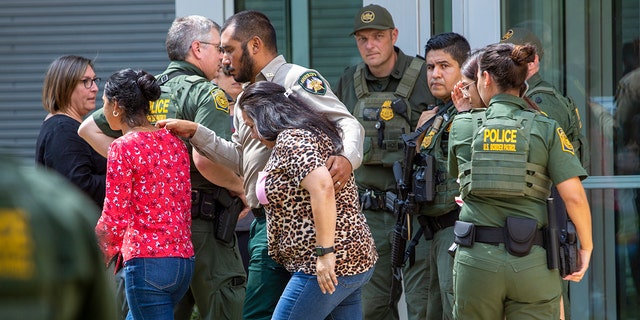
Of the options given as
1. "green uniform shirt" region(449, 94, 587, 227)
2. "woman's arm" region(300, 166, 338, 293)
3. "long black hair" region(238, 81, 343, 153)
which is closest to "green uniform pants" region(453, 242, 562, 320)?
"green uniform shirt" region(449, 94, 587, 227)

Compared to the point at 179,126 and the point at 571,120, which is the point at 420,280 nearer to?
the point at 571,120

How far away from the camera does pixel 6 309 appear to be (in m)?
1.07

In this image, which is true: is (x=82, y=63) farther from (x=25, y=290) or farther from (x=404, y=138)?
(x=25, y=290)

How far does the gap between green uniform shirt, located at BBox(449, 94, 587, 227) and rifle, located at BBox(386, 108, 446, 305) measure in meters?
0.83

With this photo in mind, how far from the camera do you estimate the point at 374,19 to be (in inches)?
227

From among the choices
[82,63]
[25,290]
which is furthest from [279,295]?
[25,290]

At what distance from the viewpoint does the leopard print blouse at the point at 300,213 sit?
3998mm

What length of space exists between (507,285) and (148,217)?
1.57m

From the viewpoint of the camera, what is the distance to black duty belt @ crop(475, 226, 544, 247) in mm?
4234

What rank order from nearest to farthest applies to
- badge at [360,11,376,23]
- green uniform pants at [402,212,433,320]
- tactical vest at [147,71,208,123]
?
1. tactical vest at [147,71,208,123]
2. green uniform pants at [402,212,433,320]
3. badge at [360,11,376,23]

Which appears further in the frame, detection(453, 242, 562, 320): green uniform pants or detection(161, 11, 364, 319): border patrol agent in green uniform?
detection(161, 11, 364, 319): border patrol agent in green uniform

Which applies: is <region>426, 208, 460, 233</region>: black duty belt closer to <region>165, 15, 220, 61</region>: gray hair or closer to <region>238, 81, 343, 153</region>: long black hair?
<region>238, 81, 343, 153</region>: long black hair

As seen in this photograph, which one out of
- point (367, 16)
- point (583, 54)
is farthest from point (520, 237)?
point (583, 54)

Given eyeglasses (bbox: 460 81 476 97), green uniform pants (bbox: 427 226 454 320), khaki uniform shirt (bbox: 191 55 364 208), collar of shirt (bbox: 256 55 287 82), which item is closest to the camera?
khaki uniform shirt (bbox: 191 55 364 208)
